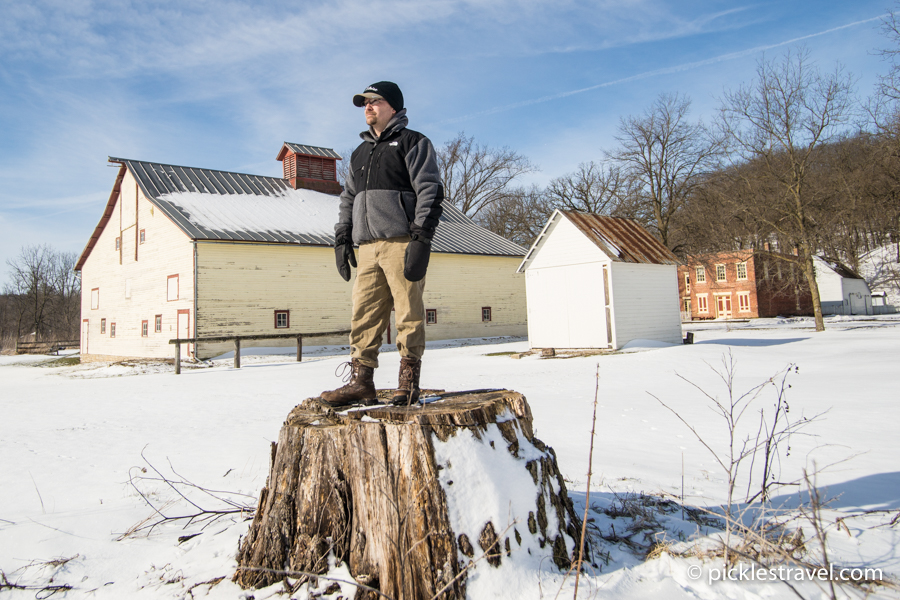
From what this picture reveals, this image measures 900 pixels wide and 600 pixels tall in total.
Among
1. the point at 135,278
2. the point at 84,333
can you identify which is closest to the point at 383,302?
the point at 135,278

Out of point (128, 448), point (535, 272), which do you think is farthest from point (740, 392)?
point (535, 272)

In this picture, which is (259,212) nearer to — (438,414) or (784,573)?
(438,414)

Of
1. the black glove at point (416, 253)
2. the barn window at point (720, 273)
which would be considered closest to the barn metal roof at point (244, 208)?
the black glove at point (416, 253)

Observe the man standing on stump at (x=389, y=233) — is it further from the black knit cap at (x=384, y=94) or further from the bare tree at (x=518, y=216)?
the bare tree at (x=518, y=216)

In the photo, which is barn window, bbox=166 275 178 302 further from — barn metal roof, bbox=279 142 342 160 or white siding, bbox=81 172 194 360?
barn metal roof, bbox=279 142 342 160

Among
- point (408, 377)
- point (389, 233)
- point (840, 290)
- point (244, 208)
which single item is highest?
point (244, 208)

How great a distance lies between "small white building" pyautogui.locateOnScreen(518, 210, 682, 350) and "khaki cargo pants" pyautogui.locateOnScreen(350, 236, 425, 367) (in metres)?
14.5

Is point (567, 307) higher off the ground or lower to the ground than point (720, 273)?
lower

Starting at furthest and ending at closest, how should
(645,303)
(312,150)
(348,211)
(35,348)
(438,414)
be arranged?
1. (35,348)
2. (312,150)
3. (645,303)
4. (348,211)
5. (438,414)

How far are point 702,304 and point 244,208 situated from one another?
41.3m

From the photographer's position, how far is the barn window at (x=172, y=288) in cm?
2233

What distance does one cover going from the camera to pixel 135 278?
998 inches

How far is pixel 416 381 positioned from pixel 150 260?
24307 millimetres

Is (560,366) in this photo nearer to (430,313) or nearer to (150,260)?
(430,313)
